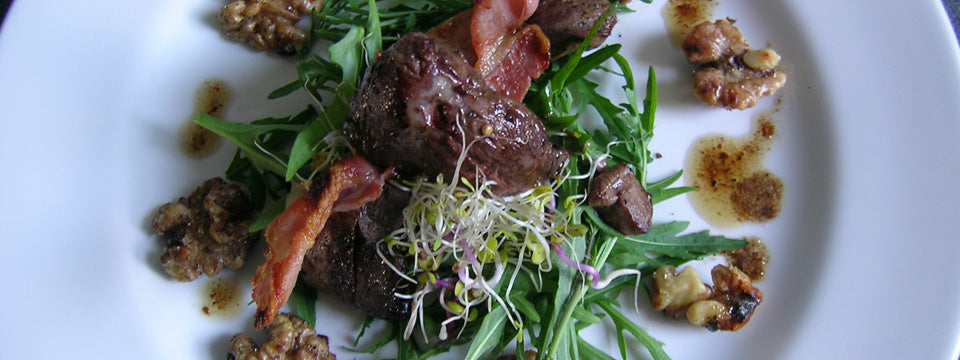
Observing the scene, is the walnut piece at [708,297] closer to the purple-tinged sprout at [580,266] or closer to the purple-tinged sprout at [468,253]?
the purple-tinged sprout at [580,266]

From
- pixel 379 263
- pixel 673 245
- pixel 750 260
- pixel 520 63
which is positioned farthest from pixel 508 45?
pixel 750 260

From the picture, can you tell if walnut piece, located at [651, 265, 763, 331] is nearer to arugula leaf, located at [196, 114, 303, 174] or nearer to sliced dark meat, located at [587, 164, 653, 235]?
sliced dark meat, located at [587, 164, 653, 235]

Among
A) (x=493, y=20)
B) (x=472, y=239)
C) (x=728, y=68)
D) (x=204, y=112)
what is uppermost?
(x=493, y=20)

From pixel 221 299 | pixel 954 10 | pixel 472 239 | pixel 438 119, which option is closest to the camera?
pixel 438 119

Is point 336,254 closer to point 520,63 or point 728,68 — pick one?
point 520,63

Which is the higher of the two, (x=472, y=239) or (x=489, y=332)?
(x=472, y=239)

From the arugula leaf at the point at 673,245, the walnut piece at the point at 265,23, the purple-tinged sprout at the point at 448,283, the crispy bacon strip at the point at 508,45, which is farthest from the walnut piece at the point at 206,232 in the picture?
the arugula leaf at the point at 673,245

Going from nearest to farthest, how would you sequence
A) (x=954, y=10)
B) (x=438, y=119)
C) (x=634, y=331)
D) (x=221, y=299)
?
1. (x=438, y=119)
2. (x=634, y=331)
3. (x=221, y=299)
4. (x=954, y=10)
